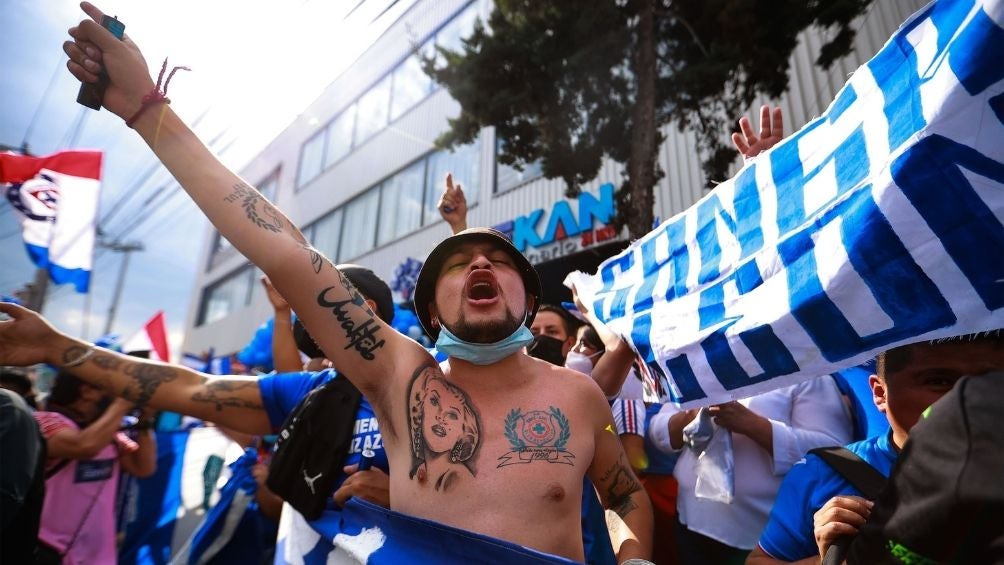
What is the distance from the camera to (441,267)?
2.00m

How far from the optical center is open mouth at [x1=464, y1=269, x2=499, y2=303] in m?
1.85

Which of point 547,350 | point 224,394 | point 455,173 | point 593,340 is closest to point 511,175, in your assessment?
point 455,173

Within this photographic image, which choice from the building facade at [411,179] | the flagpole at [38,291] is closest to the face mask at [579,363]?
the building facade at [411,179]

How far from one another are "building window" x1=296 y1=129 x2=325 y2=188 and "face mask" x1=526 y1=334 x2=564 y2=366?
1939 centimetres

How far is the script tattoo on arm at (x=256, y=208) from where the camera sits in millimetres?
1489

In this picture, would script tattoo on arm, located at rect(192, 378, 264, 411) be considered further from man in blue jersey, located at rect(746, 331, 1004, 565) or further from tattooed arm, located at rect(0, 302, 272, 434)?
man in blue jersey, located at rect(746, 331, 1004, 565)

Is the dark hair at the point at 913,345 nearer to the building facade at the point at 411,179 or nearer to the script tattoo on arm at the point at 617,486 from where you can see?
the script tattoo on arm at the point at 617,486

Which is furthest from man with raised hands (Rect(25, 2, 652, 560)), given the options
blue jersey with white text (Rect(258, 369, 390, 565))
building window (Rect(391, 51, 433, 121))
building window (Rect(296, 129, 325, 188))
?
building window (Rect(296, 129, 325, 188))

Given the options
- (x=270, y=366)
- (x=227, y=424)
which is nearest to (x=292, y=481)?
(x=227, y=424)

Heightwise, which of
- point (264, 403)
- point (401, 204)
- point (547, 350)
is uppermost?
point (401, 204)

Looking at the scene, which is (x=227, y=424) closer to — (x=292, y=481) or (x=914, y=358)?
(x=292, y=481)

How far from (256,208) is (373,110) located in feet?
58.4

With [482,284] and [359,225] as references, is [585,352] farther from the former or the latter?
[359,225]

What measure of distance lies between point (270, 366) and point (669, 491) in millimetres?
3983
